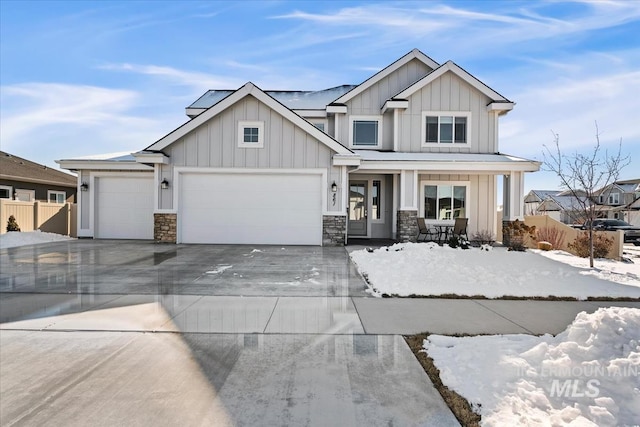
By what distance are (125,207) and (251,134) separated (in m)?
6.64

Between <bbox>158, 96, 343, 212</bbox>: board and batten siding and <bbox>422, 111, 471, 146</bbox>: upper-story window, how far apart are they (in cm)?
511

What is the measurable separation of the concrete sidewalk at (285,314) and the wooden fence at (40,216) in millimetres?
12019

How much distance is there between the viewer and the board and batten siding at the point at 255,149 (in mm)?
13805

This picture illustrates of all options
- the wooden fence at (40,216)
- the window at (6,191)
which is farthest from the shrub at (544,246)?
the window at (6,191)

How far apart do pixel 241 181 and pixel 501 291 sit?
9709 mm

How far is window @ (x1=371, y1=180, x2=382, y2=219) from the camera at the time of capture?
17047 mm

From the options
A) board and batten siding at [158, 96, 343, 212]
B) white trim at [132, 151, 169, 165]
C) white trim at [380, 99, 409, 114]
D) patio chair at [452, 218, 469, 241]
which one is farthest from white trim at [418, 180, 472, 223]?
white trim at [132, 151, 169, 165]

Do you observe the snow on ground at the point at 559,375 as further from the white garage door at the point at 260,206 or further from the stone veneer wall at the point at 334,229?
the white garage door at the point at 260,206

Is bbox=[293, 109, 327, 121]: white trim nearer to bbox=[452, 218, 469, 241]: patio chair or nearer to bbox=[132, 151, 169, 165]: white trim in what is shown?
bbox=[132, 151, 169, 165]: white trim

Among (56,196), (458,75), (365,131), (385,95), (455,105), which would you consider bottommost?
(56,196)

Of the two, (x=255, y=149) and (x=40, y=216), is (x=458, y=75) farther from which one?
(x=40, y=216)

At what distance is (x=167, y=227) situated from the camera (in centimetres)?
1391

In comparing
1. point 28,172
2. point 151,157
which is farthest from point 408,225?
point 28,172

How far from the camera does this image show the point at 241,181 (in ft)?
45.9
